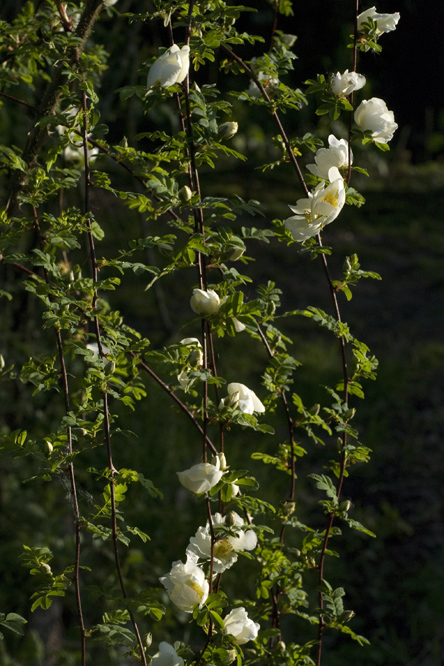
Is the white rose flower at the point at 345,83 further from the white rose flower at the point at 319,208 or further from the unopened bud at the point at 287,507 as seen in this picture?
the unopened bud at the point at 287,507

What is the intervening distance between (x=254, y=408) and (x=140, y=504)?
5.38 ft

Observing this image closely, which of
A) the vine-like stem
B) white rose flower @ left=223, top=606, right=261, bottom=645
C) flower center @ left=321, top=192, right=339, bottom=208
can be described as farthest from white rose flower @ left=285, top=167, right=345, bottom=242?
white rose flower @ left=223, top=606, right=261, bottom=645

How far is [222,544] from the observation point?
2.81 ft

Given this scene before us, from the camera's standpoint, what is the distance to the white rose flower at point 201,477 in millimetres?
745

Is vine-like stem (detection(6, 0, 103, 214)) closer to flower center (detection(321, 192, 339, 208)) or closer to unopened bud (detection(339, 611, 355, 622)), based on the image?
flower center (detection(321, 192, 339, 208))

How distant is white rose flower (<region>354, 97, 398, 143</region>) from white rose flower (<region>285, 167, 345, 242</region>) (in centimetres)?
11

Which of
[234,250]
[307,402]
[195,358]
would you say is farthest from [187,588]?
[307,402]

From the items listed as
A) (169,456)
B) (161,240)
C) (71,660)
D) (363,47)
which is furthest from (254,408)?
(169,456)

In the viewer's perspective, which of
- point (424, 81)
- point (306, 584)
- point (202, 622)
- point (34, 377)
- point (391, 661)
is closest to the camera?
point (202, 622)

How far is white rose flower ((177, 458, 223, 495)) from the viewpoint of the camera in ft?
2.44

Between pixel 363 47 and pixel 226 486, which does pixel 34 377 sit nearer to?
pixel 226 486

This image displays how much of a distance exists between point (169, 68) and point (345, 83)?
0.80 ft

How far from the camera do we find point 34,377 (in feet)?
3.28

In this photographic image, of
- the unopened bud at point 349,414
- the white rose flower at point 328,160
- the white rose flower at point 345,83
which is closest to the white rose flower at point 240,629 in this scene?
the unopened bud at point 349,414
